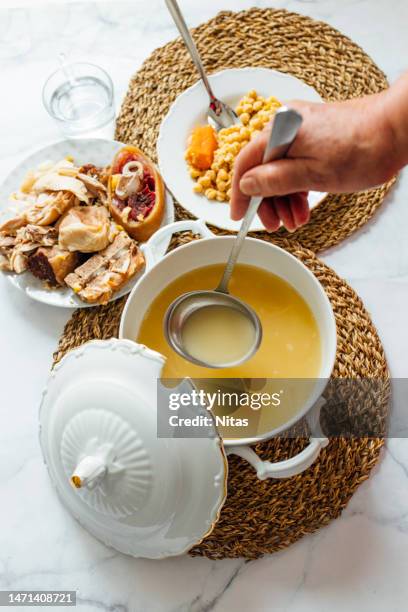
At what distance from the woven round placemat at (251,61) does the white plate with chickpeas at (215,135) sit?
4cm

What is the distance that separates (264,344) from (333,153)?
1.01ft

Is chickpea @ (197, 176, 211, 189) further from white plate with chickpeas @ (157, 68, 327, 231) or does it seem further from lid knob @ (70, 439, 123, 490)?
lid knob @ (70, 439, 123, 490)

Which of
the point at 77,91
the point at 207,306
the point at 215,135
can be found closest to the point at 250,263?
the point at 207,306

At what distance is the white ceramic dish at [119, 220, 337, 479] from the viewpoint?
0.87 m

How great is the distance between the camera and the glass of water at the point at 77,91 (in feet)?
4.13

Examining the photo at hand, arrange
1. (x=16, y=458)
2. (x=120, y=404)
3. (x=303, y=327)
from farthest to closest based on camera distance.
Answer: (x=16, y=458)
(x=303, y=327)
(x=120, y=404)

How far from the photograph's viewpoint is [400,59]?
1.26 meters

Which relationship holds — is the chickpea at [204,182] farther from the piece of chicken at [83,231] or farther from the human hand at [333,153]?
the human hand at [333,153]

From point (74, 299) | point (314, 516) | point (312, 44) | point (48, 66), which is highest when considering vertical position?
point (48, 66)

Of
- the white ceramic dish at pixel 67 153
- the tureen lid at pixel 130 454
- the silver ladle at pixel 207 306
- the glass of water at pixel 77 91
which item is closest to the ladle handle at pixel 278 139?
the silver ladle at pixel 207 306

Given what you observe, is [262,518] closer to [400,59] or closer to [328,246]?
[328,246]

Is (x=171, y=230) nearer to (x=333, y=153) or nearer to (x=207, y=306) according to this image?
(x=207, y=306)

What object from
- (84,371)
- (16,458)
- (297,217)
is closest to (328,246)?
(297,217)

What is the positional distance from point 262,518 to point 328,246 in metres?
0.48
